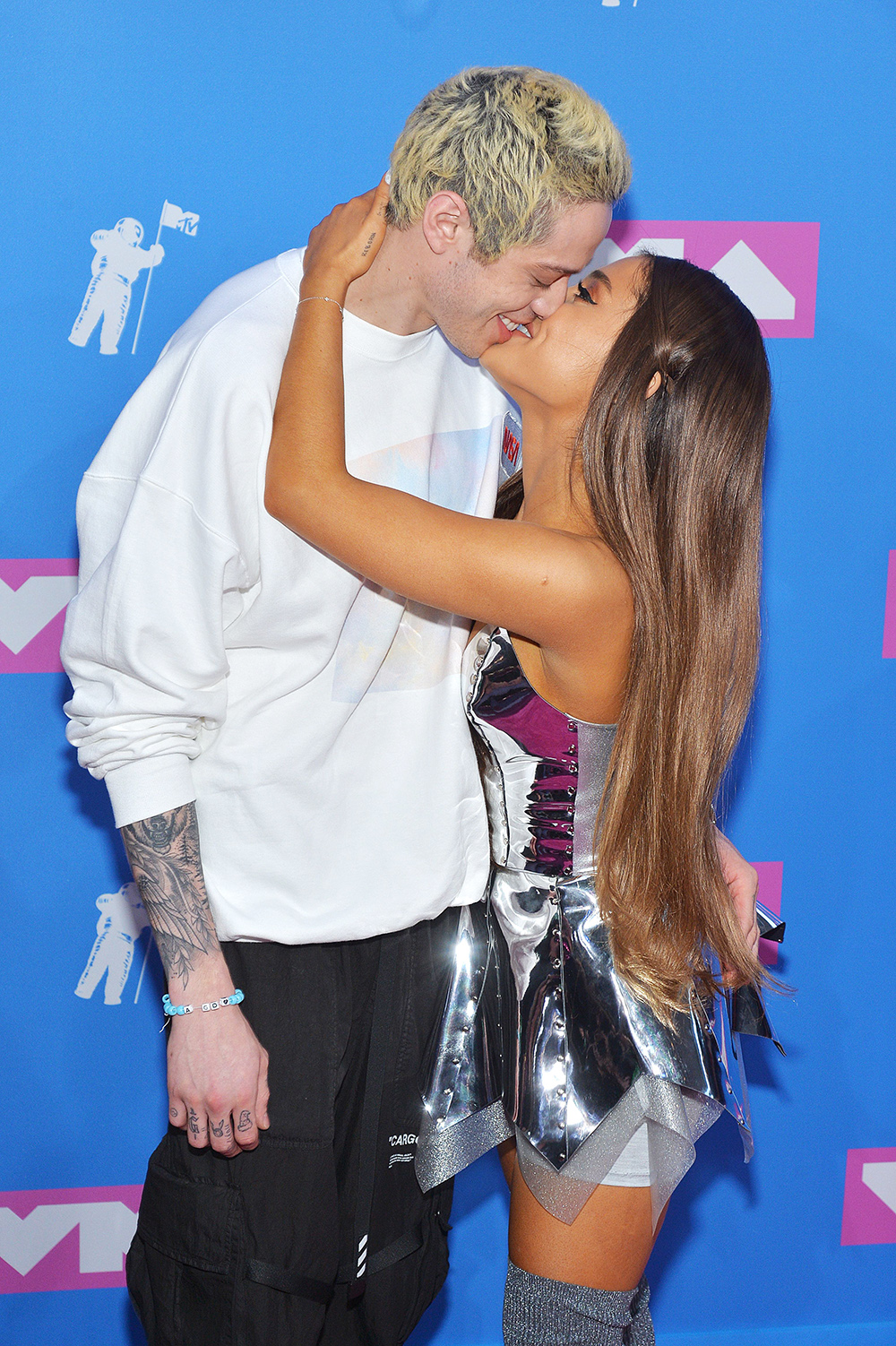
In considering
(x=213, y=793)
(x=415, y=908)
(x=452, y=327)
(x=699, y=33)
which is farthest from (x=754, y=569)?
(x=699, y=33)

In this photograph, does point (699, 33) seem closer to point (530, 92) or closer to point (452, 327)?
point (530, 92)

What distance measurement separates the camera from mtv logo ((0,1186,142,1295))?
1905 millimetres

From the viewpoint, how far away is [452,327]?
1364 mm

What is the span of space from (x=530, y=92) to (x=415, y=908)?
38.7 inches

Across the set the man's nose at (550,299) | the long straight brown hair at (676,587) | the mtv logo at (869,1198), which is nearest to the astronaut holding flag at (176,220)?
the man's nose at (550,299)

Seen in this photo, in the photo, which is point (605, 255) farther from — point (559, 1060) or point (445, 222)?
point (559, 1060)

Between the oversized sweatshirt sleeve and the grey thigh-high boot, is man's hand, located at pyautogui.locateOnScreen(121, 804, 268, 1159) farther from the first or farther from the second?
the grey thigh-high boot

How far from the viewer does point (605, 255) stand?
1704 millimetres

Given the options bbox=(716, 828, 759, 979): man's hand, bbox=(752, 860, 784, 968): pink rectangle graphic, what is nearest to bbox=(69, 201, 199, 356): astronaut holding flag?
bbox=(716, 828, 759, 979): man's hand

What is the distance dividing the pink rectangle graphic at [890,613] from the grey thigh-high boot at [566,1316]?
3.70 ft

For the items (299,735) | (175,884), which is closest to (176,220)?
(299,735)

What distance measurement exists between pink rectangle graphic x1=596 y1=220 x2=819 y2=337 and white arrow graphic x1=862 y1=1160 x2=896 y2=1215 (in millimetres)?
1586

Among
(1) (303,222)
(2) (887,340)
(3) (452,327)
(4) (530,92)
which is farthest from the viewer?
(2) (887,340)

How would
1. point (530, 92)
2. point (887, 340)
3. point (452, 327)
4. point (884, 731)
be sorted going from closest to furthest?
point (530, 92) < point (452, 327) < point (887, 340) < point (884, 731)
